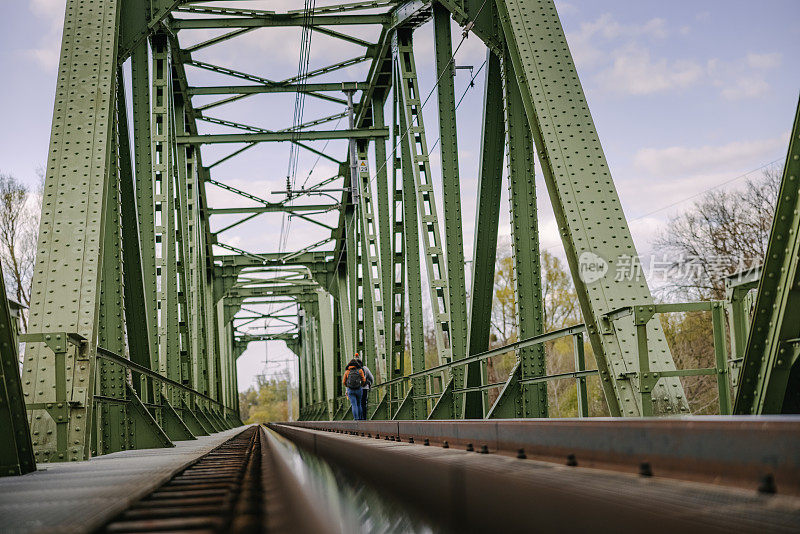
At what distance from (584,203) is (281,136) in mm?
14780

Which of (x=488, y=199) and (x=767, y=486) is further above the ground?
(x=488, y=199)

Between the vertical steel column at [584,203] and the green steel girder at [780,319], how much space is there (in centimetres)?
140

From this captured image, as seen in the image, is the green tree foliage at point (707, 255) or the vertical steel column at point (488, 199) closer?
the vertical steel column at point (488, 199)

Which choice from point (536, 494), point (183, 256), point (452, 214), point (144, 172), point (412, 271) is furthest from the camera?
point (183, 256)

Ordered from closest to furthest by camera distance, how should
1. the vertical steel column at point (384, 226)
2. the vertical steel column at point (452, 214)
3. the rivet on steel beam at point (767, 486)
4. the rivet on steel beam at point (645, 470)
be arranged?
the rivet on steel beam at point (767, 486), the rivet on steel beam at point (645, 470), the vertical steel column at point (452, 214), the vertical steel column at point (384, 226)

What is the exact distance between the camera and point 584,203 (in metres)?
6.75

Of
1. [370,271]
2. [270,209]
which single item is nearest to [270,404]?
[270,209]

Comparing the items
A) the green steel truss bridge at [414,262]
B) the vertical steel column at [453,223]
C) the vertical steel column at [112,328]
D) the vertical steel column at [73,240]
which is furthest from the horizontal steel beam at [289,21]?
the vertical steel column at [112,328]

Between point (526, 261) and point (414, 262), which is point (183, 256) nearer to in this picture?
point (414, 262)

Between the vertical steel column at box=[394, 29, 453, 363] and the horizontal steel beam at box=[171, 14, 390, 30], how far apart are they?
984 millimetres

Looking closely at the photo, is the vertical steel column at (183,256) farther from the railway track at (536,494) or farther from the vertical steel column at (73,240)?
the railway track at (536,494)

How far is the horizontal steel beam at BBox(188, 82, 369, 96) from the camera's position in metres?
20.1

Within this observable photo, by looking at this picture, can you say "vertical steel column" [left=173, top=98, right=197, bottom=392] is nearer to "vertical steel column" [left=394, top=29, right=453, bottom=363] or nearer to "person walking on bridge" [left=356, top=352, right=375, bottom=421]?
"person walking on bridge" [left=356, top=352, right=375, bottom=421]

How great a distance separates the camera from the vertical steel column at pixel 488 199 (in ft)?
33.1
